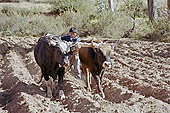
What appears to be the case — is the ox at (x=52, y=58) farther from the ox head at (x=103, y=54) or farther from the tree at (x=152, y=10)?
the tree at (x=152, y=10)

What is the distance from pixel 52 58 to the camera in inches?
354

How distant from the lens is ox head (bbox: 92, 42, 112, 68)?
27.3 ft

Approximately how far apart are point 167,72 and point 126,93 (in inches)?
111

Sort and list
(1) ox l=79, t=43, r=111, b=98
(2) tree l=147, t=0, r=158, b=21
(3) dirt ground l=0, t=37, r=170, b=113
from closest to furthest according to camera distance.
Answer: (3) dirt ground l=0, t=37, r=170, b=113, (1) ox l=79, t=43, r=111, b=98, (2) tree l=147, t=0, r=158, b=21

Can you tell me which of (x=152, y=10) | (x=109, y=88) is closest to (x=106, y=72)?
(x=109, y=88)

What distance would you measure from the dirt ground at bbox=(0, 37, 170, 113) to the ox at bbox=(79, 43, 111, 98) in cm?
43

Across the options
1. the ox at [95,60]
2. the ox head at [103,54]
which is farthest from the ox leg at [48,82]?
the ox head at [103,54]

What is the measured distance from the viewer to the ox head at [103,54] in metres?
8.34

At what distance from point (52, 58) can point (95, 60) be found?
109 centimetres

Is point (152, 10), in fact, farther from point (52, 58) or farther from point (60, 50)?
point (60, 50)

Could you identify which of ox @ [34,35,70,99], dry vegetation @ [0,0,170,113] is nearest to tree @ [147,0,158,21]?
dry vegetation @ [0,0,170,113]

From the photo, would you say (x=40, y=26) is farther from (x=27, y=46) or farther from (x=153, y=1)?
(x=153, y=1)

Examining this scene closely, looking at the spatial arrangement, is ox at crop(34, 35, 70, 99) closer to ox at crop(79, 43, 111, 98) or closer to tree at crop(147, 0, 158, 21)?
ox at crop(79, 43, 111, 98)

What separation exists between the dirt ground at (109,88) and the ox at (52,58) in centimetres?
39
